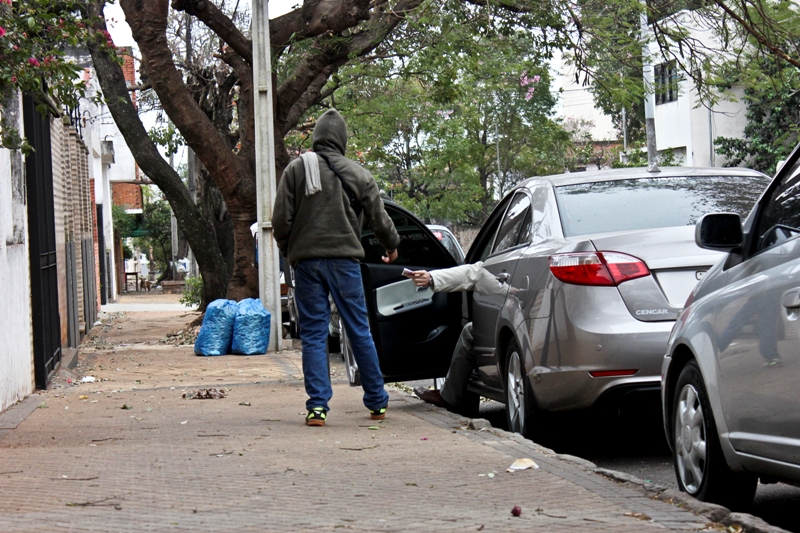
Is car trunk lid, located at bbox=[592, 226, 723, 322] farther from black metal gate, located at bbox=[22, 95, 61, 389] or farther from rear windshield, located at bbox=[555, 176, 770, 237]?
black metal gate, located at bbox=[22, 95, 61, 389]

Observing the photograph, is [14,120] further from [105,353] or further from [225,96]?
[225,96]

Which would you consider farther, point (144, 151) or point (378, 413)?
point (144, 151)

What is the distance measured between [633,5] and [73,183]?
31.6 feet

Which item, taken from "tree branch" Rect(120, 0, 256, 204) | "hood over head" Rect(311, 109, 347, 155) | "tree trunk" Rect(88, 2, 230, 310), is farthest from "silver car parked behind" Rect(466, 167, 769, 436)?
"tree trunk" Rect(88, 2, 230, 310)

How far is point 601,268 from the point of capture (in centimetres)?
582

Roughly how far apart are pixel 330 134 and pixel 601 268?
2.22 metres

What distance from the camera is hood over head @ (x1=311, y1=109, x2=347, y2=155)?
23.5 feet

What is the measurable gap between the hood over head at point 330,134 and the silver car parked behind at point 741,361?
9.63ft

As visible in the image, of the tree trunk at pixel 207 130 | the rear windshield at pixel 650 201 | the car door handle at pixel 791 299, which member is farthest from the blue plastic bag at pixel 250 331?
the car door handle at pixel 791 299

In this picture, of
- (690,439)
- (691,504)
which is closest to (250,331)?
(690,439)

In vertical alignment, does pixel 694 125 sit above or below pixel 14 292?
above

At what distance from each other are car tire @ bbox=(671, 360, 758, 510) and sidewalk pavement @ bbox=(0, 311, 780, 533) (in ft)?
0.77

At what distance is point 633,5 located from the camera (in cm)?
1270

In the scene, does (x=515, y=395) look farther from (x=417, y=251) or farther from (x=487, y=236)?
Result: (x=417, y=251)
